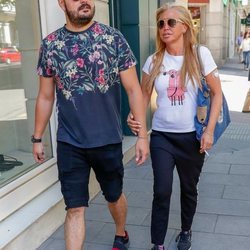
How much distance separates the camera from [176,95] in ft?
9.93

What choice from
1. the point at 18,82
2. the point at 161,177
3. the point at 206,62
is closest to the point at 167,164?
the point at 161,177

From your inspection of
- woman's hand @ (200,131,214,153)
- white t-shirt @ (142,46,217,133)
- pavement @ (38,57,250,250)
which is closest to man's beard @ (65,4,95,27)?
white t-shirt @ (142,46,217,133)

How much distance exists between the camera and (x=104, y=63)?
9.09 ft

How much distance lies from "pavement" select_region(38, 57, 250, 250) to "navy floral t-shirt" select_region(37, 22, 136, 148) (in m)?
1.17

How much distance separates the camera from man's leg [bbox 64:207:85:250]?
2922 millimetres

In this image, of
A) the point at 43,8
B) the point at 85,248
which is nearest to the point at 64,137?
the point at 85,248

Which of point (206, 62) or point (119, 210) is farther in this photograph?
point (119, 210)

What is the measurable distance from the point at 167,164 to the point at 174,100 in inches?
17.7

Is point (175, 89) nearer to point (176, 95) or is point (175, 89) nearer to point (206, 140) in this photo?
point (176, 95)

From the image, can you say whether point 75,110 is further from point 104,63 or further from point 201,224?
point 201,224

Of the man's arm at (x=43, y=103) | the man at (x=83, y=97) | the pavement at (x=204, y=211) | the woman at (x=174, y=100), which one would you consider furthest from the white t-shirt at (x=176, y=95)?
the pavement at (x=204, y=211)

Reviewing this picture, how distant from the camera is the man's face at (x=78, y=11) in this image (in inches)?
107

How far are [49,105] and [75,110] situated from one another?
0.78 ft

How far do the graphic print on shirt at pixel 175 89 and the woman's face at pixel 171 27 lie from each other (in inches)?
8.7
